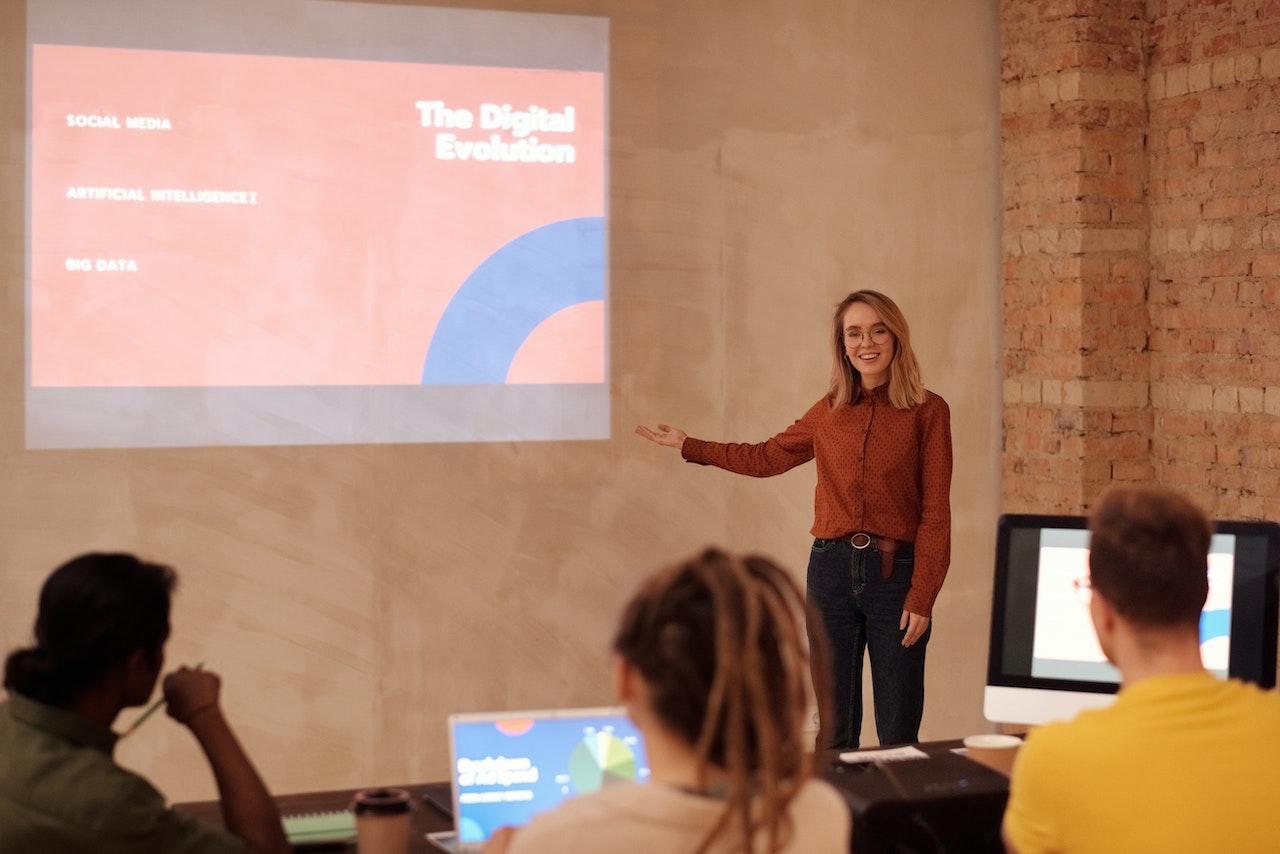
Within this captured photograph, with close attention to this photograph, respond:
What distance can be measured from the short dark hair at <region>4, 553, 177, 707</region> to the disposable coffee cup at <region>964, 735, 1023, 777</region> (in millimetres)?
1431

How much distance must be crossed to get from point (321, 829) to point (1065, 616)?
1.35 metres

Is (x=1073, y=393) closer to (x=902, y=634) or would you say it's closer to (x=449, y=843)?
(x=902, y=634)

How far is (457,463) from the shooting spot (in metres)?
4.51

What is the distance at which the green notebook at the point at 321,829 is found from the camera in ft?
6.51

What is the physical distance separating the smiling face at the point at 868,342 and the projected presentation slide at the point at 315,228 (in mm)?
1089

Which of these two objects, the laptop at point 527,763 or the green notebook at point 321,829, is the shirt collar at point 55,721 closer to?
the green notebook at point 321,829

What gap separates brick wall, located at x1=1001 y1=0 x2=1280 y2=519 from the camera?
4410 millimetres

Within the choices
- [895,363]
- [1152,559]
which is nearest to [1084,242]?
[895,363]

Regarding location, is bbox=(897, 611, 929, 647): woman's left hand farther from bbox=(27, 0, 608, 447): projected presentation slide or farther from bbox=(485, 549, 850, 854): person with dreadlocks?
bbox=(485, 549, 850, 854): person with dreadlocks

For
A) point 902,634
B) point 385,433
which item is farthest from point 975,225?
point 385,433

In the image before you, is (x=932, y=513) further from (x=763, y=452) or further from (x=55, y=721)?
(x=55, y=721)

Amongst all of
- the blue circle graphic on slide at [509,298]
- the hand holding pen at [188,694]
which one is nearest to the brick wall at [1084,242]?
the blue circle graphic on slide at [509,298]

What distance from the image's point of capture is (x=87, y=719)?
5.57 ft

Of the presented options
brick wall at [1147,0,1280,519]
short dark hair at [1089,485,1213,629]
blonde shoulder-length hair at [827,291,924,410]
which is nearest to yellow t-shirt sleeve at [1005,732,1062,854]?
short dark hair at [1089,485,1213,629]
